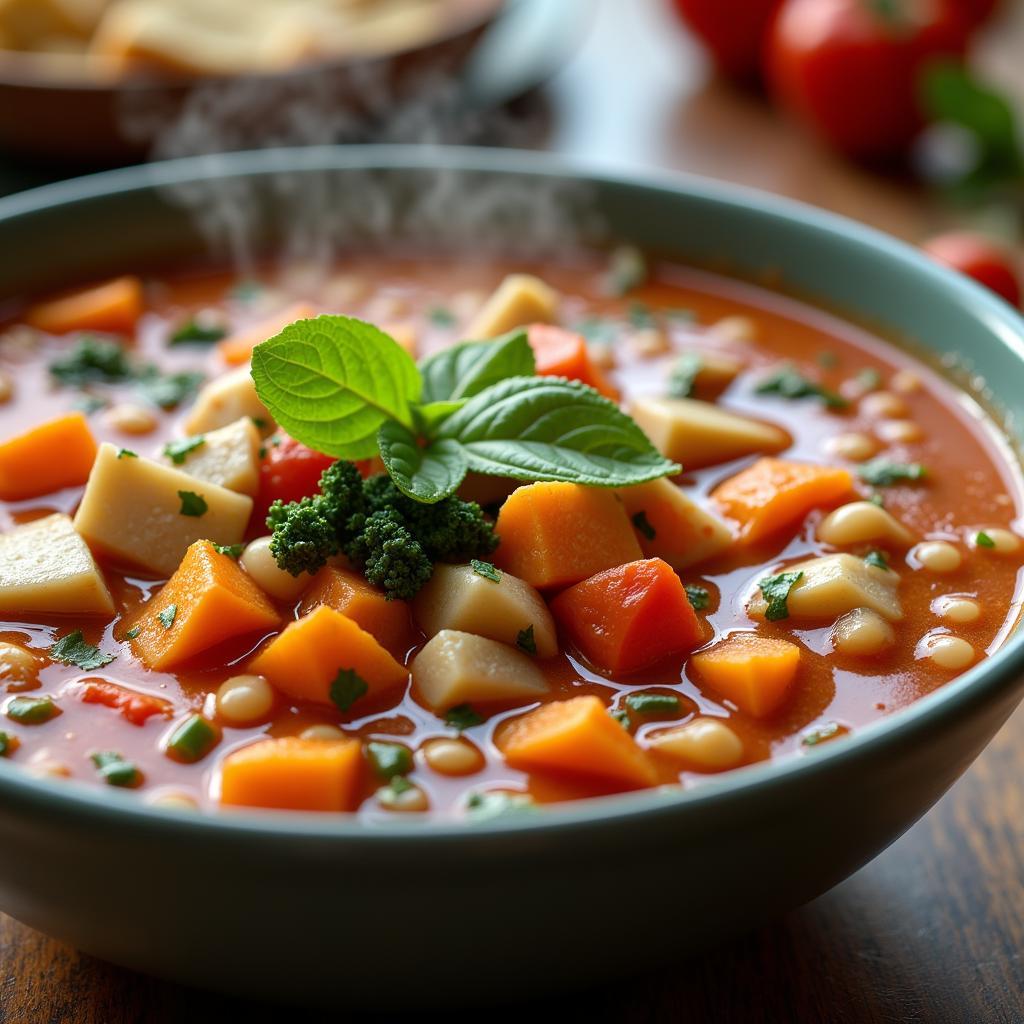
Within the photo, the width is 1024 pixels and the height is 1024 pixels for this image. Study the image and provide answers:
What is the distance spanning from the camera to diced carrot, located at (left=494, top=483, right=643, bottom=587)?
247cm

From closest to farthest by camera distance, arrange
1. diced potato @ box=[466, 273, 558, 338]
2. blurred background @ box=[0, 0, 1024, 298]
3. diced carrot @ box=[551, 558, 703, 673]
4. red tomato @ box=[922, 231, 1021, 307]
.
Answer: diced carrot @ box=[551, 558, 703, 673] < diced potato @ box=[466, 273, 558, 338] < red tomato @ box=[922, 231, 1021, 307] < blurred background @ box=[0, 0, 1024, 298]

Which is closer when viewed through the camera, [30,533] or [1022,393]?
[30,533]

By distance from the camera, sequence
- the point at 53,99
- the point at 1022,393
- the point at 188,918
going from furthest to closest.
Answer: the point at 53,99
the point at 1022,393
the point at 188,918

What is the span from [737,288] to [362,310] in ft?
3.26

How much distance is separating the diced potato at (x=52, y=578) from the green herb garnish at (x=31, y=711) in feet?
0.79

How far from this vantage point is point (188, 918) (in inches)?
71.0

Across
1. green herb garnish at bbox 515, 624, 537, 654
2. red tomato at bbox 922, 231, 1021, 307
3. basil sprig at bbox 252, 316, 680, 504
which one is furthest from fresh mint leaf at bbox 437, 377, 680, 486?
red tomato at bbox 922, 231, 1021, 307

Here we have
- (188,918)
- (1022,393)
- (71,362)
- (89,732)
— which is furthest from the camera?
(71,362)

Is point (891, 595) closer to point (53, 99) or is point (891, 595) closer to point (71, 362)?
point (71, 362)

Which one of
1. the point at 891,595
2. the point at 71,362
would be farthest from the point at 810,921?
the point at 71,362

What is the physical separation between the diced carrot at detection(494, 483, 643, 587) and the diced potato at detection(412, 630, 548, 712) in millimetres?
184

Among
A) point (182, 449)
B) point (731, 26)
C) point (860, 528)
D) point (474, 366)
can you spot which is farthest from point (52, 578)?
point (731, 26)

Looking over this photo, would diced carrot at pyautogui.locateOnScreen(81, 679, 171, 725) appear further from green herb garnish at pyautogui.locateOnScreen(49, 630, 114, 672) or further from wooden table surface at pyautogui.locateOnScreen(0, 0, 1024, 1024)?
wooden table surface at pyautogui.locateOnScreen(0, 0, 1024, 1024)

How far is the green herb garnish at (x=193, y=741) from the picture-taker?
219 centimetres
